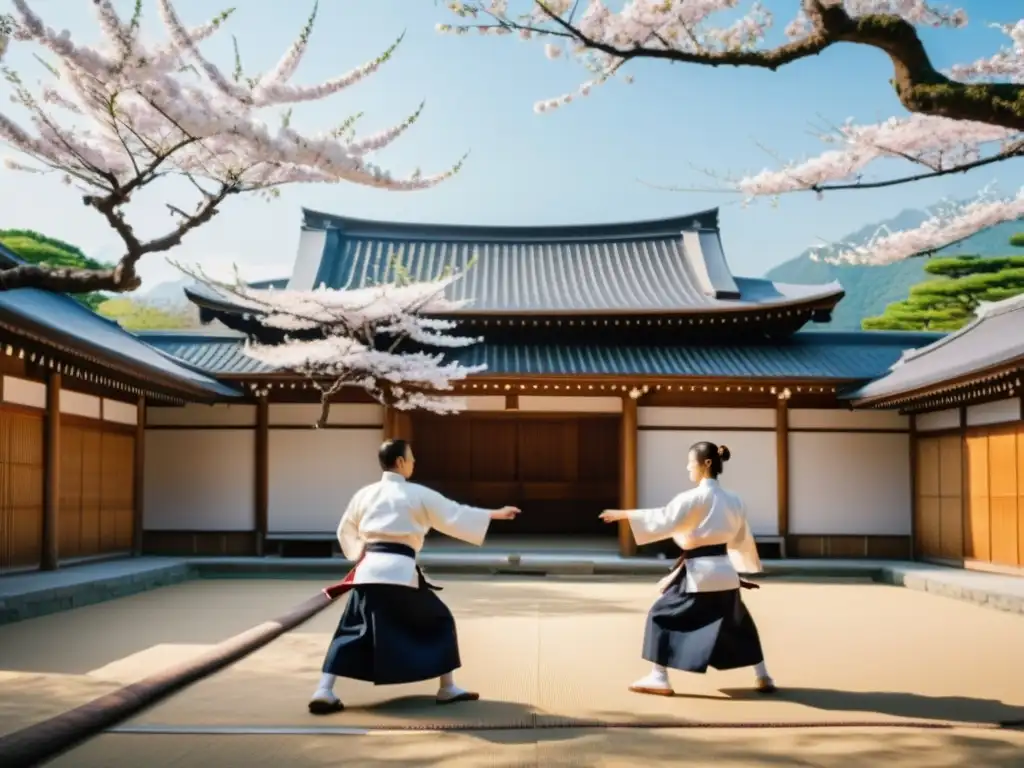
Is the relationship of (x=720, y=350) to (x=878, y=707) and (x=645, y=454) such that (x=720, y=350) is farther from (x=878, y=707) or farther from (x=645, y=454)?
(x=878, y=707)

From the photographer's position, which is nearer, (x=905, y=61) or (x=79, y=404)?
(x=905, y=61)

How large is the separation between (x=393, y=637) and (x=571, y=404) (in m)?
9.56

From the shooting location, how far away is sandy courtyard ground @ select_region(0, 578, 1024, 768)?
4168 mm

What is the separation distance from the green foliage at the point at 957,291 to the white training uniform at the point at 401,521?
2382cm

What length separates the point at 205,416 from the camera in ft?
46.1

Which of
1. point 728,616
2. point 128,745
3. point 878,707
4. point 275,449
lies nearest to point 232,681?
point 128,745

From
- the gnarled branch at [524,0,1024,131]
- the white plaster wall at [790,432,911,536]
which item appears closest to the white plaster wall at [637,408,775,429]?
the white plaster wall at [790,432,911,536]

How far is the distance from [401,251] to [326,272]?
166 cm

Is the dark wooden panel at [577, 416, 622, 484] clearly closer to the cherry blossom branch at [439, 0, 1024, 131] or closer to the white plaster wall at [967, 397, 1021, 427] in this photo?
the white plaster wall at [967, 397, 1021, 427]

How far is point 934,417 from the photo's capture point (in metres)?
13.3

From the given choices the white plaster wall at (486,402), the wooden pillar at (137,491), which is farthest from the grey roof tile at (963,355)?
the wooden pillar at (137,491)

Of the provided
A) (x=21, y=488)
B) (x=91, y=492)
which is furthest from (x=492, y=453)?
(x=21, y=488)

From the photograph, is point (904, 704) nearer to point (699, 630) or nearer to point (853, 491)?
point (699, 630)

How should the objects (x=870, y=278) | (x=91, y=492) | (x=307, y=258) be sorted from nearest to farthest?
(x=91, y=492) → (x=307, y=258) → (x=870, y=278)
